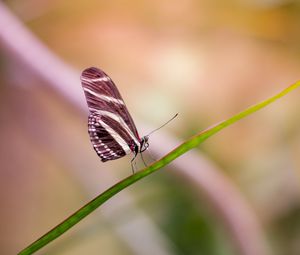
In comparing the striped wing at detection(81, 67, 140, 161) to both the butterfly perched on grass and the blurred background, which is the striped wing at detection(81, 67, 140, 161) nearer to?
the butterfly perched on grass

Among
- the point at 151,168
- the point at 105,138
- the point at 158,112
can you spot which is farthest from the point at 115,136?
the point at 158,112

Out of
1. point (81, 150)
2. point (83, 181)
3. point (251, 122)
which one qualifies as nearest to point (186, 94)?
point (251, 122)

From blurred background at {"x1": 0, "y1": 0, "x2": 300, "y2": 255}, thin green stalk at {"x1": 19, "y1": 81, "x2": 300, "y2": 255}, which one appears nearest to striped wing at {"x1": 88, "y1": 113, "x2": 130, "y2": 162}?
thin green stalk at {"x1": 19, "y1": 81, "x2": 300, "y2": 255}

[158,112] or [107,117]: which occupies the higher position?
[107,117]

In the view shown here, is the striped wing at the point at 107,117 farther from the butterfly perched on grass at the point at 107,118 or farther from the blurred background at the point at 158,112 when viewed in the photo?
the blurred background at the point at 158,112

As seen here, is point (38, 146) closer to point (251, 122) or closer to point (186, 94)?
point (186, 94)

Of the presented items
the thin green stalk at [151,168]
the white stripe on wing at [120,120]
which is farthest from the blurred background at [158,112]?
the thin green stalk at [151,168]

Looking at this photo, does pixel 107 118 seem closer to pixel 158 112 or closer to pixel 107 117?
pixel 107 117
